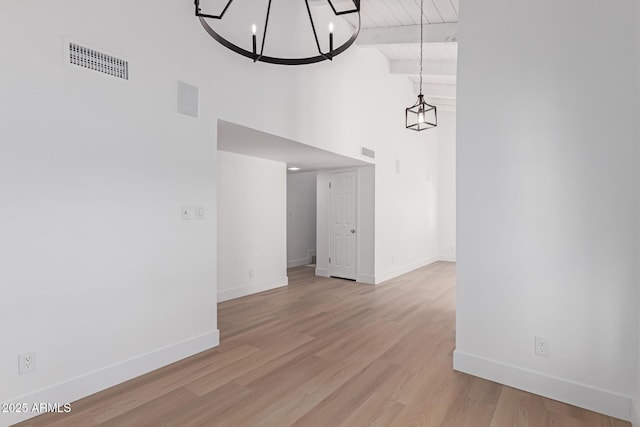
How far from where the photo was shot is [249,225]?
217 inches

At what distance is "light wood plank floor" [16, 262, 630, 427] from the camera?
2172 millimetres

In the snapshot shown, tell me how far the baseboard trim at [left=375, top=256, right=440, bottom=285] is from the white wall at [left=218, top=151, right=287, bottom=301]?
1.82 metres

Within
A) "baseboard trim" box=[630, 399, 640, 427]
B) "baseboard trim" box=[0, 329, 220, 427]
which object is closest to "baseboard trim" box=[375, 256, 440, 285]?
"baseboard trim" box=[0, 329, 220, 427]

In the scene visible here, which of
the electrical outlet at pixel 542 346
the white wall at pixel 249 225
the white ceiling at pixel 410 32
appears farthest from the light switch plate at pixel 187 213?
the white ceiling at pixel 410 32

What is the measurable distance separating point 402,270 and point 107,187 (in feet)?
20.0

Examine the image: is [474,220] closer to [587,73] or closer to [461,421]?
[587,73]

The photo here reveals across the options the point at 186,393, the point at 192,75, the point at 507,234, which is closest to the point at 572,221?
the point at 507,234

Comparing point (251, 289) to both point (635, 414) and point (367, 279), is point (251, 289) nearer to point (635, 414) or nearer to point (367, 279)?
point (367, 279)

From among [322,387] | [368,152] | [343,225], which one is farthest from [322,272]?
[322,387]

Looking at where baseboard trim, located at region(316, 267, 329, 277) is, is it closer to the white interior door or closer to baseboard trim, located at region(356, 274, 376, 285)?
the white interior door

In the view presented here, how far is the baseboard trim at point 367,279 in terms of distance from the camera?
6333mm

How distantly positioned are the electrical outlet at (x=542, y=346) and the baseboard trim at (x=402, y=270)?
12.7 ft

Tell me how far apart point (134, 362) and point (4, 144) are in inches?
69.2

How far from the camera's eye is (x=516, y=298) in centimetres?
259
